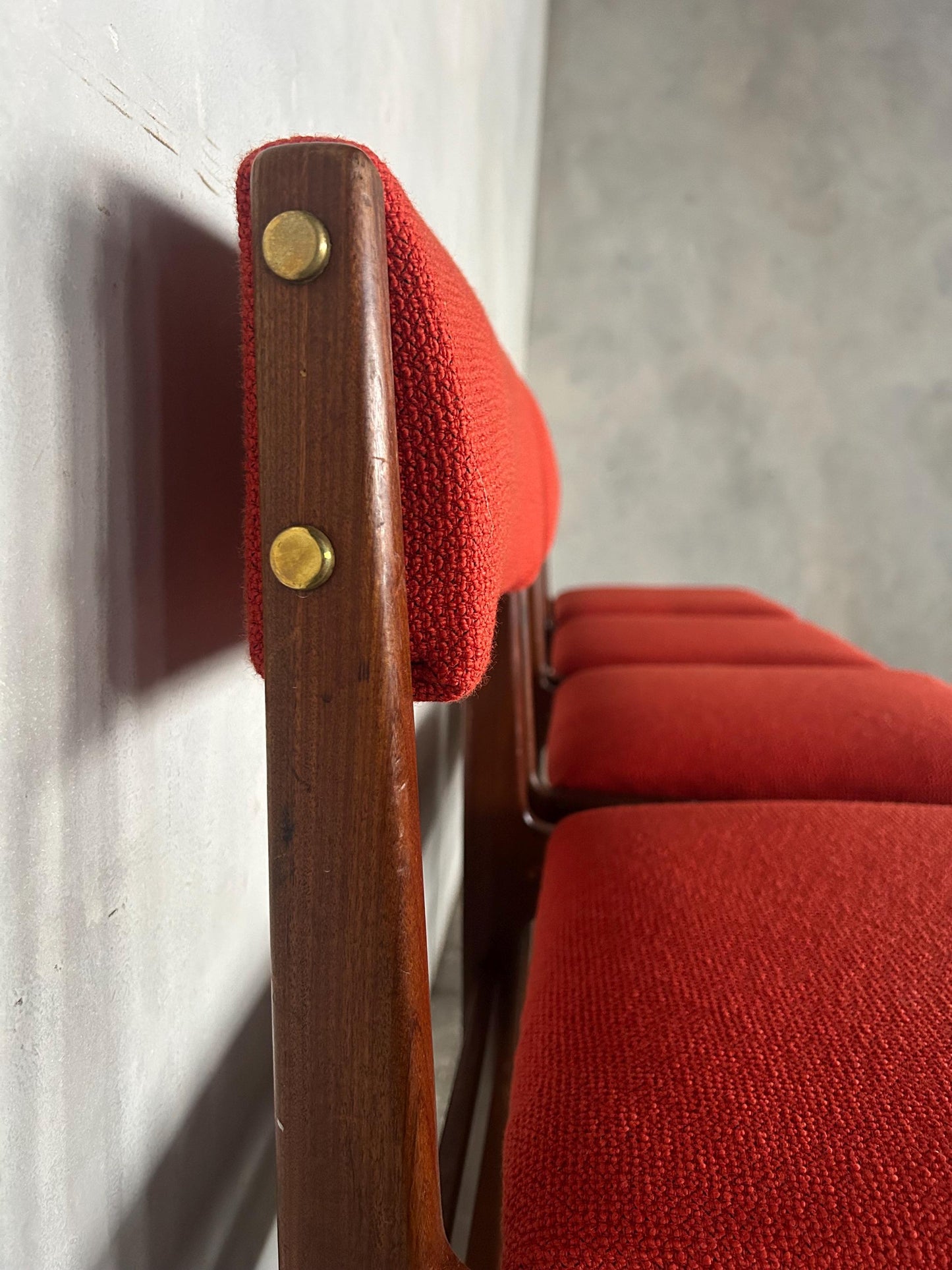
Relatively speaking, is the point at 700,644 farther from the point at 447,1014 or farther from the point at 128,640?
the point at 128,640

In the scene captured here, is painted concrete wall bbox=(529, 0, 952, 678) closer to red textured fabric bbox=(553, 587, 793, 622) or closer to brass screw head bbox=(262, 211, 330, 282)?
red textured fabric bbox=(553, 587, 793, 622)

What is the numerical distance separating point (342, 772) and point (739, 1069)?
179 millimetres

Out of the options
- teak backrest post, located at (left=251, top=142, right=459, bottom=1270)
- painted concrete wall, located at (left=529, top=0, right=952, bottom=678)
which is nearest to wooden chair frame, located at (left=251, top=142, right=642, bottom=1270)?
teak backrest post, located at (left=251, top=142, right=459, bottom=1270)

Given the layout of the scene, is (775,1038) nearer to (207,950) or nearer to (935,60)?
(207,950)

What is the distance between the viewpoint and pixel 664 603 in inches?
70.2

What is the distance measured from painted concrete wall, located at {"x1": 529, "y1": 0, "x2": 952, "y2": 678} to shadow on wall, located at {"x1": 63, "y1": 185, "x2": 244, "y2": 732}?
259cm

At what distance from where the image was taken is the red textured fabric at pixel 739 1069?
0.94 feet

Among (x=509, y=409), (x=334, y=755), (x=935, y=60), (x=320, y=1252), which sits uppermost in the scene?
(x=935, y=60)

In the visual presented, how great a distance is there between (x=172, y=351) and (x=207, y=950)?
246mm

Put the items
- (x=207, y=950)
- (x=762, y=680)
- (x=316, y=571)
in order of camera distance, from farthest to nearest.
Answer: (x=762, y=680) < (x=207, y=950) < (x=316, y=571)

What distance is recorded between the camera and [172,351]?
0.35m

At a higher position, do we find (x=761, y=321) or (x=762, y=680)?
(x=761, y=321)

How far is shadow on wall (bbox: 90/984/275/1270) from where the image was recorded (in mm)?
369

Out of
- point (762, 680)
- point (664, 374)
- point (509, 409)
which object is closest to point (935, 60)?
point (664, 374)
